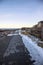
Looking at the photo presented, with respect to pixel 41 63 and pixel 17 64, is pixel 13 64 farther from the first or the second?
pixel 41 63

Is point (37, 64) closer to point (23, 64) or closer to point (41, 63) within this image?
point (41, 63)

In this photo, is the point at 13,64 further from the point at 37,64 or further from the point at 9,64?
the point at 37,64

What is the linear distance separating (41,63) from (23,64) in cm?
47

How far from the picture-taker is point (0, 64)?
13.8 ft

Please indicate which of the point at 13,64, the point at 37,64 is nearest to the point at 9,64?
the point at 13,64

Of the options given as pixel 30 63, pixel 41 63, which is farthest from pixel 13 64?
pixel 41 63

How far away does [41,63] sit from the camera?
402 centimetres

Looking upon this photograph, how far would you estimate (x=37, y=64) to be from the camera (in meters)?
3.99

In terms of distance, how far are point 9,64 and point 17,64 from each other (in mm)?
211

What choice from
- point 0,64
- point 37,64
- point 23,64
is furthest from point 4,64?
point 37,64

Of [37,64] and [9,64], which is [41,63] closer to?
[37,64]

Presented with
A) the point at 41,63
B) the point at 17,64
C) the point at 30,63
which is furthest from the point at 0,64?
the point at 41,63

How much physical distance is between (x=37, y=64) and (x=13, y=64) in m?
0.64

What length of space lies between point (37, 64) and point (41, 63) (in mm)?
113
